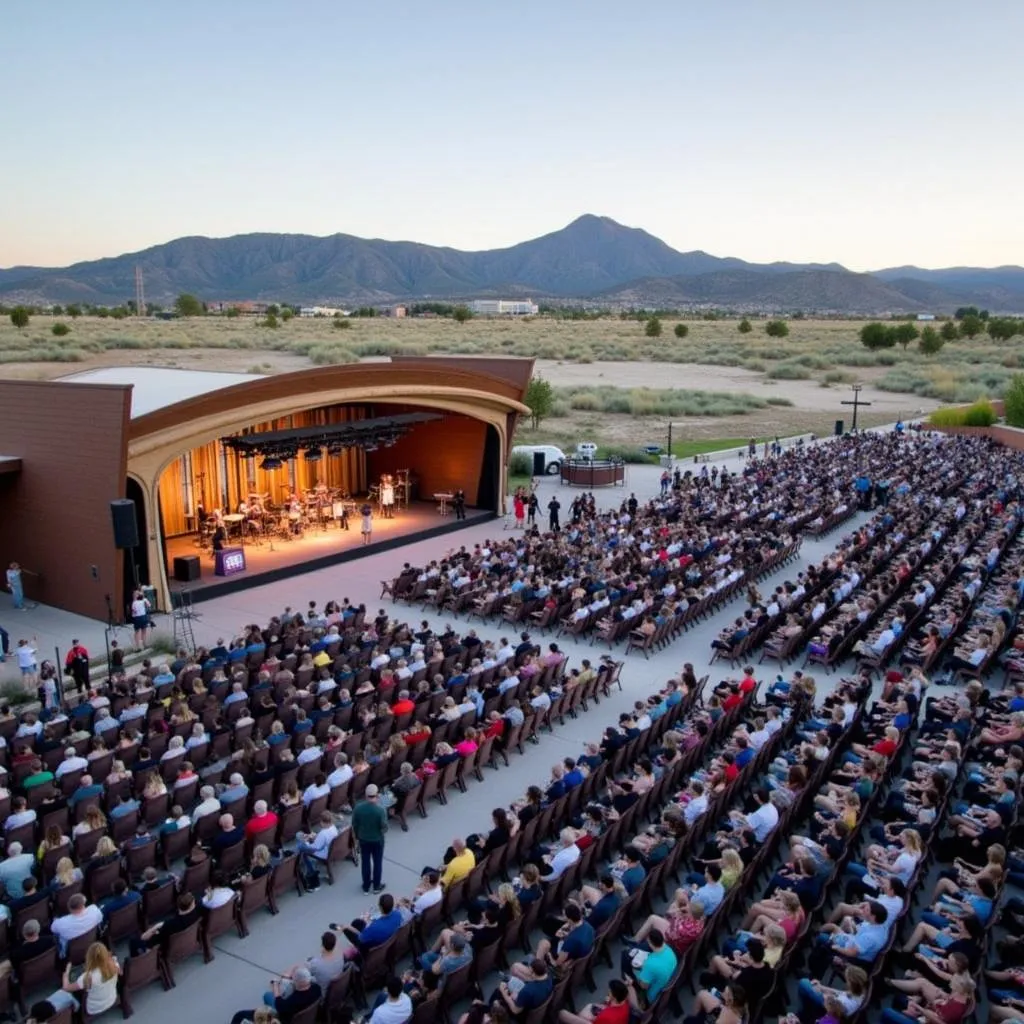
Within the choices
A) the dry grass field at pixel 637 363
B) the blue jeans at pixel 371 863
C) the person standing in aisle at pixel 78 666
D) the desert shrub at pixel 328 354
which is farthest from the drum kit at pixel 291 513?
the desert shrub at pixel 328 354

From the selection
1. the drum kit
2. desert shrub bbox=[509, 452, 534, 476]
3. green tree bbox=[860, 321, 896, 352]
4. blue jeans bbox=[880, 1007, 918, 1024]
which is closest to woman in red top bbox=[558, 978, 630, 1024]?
blue jeans bbox=[880, 1007, 918, 1024]

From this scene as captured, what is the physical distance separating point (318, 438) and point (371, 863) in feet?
53.9

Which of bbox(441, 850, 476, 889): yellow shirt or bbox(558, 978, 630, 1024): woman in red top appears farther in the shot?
bbox(441, 850, 476, 889): yellow shirt

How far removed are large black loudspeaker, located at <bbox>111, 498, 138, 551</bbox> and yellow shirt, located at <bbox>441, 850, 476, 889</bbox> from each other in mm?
10367

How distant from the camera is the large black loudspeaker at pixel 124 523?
16.3 meters

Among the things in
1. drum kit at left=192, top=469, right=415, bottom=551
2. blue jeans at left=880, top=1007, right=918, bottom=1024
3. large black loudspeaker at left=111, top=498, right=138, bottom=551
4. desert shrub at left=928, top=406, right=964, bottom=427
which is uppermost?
large black loudspeaker at left=111, top=498, right=138, bottom=551

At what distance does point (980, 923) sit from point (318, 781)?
22.3 ft

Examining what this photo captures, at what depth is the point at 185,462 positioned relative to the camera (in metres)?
24.6

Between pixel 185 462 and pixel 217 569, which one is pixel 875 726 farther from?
pixel 185 462

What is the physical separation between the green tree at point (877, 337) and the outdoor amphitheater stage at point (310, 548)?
272 feet

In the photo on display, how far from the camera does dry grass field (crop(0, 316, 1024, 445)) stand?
5744 centimetres

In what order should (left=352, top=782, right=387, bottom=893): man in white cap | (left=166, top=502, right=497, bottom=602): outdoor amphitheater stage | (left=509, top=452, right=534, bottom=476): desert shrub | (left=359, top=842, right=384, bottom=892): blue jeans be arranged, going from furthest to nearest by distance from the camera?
1. (left=509, top=452, right=534, bottom=476): desert shrub
2. (left=166, top=502, right=497, bottom=602): outdoor amphitheater stage
3. (left=359, top=842, right=384, bottom=892): blue jeans
4. (left=352, top=782, right=387, bottom=893): man in white cap

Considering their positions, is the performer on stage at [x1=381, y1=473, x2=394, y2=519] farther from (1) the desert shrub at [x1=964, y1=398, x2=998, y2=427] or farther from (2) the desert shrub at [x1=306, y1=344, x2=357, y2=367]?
(2) the desert shrub at [x1=306, y1=344, x2=357, y2=367]

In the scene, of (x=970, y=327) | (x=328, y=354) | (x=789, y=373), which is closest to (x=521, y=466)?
(x=328, y=354)
